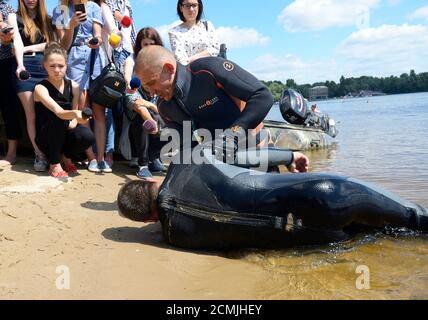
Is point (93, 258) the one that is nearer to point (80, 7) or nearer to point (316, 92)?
point (80, 7)

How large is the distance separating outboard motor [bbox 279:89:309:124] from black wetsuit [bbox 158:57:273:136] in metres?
Result: 7.48

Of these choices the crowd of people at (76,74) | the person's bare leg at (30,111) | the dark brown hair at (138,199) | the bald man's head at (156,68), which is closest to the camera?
the dark brown hair at (138,199)

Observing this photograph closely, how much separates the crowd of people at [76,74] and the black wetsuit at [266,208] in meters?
1.74

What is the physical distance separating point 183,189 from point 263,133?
3.88 feet

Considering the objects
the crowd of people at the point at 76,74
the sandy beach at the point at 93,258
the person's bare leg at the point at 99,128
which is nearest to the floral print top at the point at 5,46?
the crowd of people at the point at 76,74

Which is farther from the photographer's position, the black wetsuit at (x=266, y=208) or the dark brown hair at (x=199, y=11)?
the dark brown hair at (x=199, y=11)

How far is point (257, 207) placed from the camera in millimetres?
3057

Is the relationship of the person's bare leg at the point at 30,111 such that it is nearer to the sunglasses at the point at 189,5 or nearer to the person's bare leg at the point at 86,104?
the person's bare leg at the point at 86,104

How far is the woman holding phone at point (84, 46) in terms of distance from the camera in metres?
5.16

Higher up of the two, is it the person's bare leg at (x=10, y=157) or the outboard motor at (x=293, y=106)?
the outboard motor at (x=293, y=106)

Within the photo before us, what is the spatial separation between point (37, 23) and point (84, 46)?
1.88ft

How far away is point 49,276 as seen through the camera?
2604mm
